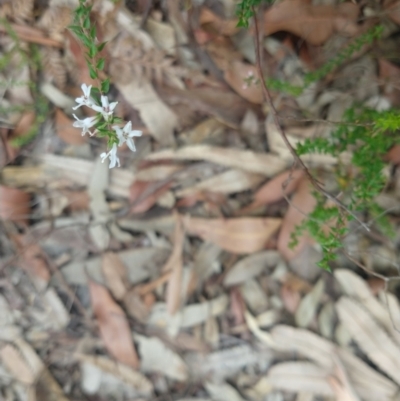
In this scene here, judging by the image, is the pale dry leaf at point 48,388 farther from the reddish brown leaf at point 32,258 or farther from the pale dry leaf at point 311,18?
the pale dry leaf at point 311,18

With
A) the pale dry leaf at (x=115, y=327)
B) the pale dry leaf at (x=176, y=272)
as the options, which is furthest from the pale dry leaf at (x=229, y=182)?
the pale dry leaf at (x=115, y=327)

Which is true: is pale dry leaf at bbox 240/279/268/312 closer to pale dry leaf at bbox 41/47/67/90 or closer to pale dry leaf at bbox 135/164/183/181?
pale dry leaf at bbox 135/164/183/181

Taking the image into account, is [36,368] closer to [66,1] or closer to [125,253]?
[125,253]

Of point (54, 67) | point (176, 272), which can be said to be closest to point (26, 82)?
point (54, 67)

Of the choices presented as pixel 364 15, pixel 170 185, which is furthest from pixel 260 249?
pixel 364 15

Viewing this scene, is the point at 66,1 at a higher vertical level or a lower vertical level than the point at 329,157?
higher

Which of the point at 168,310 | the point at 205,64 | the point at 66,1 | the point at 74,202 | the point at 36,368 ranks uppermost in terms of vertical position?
the point at 66,1

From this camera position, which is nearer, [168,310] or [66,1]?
[66,1]
